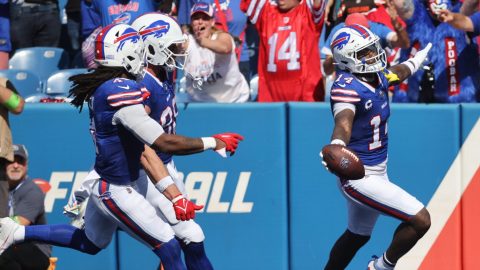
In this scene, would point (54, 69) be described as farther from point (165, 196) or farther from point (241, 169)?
point (165, 196)

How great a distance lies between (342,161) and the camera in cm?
753

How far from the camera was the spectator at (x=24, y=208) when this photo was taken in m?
8.85

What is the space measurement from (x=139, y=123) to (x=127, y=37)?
651 mm

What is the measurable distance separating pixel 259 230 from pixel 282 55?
5.23 feet

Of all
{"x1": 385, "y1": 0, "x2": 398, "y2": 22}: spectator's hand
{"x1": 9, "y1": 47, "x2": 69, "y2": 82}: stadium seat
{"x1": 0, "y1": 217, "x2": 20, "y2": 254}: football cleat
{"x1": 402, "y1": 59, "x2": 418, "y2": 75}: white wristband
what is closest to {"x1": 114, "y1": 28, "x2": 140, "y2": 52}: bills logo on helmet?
{"x1": 0, "y1": 217, "x2": 20, "y2": 254}: football cleat

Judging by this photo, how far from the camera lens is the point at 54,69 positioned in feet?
39.0

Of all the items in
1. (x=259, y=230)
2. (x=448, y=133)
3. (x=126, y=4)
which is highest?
(x=126, y=4)

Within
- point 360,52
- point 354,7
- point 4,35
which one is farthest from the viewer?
point 4,35

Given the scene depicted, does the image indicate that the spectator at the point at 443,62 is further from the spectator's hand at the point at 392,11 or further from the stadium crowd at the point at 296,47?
the spectator's hand at the point at 392,11

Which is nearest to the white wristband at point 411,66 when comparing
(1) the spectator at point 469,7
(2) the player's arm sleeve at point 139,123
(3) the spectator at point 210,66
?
(1) the spectator at point 469,7

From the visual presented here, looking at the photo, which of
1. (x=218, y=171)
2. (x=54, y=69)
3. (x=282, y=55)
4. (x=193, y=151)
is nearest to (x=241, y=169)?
(x=218, y=171)

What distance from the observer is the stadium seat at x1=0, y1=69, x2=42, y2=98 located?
11000mm

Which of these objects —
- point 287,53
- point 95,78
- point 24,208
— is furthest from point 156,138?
point 287,53

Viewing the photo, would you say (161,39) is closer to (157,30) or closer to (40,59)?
(157,30)
